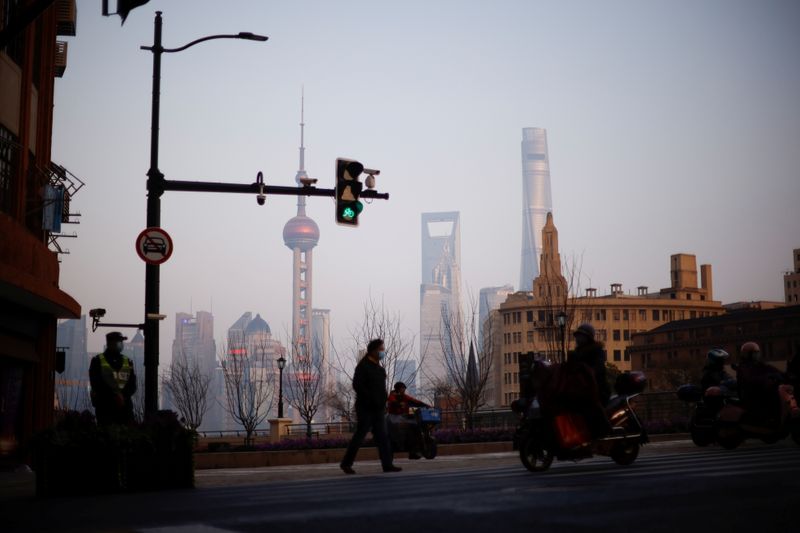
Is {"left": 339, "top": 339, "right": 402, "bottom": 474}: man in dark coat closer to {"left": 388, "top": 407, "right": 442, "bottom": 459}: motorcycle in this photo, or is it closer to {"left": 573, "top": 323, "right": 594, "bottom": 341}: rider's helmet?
{"left": 573, "top": 323, "right": 594, "bottom": 341}: rider's helmet

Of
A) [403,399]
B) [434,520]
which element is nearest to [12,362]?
[403,399]

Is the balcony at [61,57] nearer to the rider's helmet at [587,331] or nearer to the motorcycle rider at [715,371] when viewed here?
the motorcycle rider at [715,371]

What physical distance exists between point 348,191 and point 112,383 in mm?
6479

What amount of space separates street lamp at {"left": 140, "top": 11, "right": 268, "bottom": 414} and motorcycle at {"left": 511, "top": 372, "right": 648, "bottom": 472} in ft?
19.0

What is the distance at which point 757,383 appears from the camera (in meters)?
15.3

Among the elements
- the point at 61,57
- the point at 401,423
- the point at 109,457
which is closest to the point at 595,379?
the point at 109,457

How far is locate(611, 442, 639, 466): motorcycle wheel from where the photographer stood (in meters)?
12.1

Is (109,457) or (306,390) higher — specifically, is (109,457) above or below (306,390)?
below

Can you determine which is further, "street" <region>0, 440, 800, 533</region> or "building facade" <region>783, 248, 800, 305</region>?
"building facade" <region>783, 248, 800, 305</region>

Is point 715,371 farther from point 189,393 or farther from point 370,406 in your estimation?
point 189,393

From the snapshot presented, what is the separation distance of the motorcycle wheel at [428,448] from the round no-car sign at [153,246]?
7864 millimetres

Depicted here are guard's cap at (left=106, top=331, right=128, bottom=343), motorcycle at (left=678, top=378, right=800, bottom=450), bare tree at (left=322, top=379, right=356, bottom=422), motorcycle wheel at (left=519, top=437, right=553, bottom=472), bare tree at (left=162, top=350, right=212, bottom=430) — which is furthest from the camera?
bare tree at (left=322, top=379, right=356, bottom=422)

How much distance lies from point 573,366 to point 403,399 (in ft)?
31.4

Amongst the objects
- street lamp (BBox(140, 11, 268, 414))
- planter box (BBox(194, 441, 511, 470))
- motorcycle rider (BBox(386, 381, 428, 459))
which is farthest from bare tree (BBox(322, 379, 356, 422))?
street lamp (BBox(140, 11, 268, 414))
